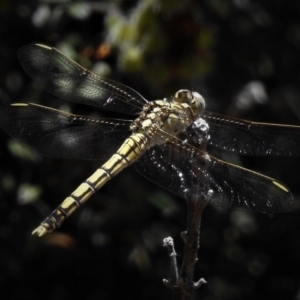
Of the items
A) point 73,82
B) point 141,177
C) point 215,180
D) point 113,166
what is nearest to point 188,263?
point 215,180

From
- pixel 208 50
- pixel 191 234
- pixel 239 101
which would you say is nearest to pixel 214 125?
pixel 191 234

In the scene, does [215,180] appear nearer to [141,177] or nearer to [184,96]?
[184,96]

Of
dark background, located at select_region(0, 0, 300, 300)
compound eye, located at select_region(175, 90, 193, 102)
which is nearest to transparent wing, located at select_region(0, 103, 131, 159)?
compound eye, located at select_region(175, 90, 193, 102)

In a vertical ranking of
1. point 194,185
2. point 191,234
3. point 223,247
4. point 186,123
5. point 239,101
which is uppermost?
point 239,101

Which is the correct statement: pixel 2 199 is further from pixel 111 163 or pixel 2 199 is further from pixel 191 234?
pixel 191 234

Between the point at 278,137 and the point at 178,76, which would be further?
the point at 178,76

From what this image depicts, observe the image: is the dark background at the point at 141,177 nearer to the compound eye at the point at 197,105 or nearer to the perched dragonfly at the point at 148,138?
the perched dragonfly at the point at 148,138

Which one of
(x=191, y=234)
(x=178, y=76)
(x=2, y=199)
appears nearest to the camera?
(x=191, y=234)

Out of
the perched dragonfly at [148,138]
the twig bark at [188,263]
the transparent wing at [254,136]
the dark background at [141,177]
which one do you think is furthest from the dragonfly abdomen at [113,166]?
the dark background at [141,177]
